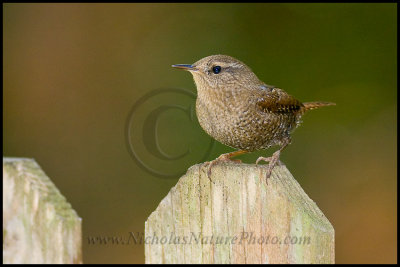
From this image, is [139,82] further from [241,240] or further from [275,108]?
[241,240]

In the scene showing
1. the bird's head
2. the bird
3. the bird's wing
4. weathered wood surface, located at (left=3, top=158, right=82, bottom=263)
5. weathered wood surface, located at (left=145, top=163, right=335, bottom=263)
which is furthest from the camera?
the bird's head

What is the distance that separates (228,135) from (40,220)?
5.97 feet

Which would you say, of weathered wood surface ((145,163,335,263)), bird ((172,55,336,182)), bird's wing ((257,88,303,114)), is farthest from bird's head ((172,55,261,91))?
weathered wood surface ((145,163,335,263))

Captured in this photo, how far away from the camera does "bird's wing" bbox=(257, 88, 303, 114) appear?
368 centimetres

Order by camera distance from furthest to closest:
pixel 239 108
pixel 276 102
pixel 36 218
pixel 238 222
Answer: pixel 276 102
pixel 239 108
pixel 238 222
pixel 36 218

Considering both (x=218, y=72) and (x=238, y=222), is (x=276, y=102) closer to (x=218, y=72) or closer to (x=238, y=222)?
(x=218, y=72)

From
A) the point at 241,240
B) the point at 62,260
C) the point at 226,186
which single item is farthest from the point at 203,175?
the point at 62,260

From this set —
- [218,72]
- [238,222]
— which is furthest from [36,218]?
[218,72]

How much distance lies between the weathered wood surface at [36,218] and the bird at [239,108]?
1.72 m

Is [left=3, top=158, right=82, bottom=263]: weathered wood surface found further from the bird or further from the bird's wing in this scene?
the bird's wing

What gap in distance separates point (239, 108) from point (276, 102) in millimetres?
273

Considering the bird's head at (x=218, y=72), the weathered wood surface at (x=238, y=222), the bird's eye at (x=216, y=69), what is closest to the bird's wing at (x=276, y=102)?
the bird's head at (x=218, y=72)

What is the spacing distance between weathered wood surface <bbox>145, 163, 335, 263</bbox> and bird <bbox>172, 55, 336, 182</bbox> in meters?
1.34

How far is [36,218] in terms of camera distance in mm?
1885
